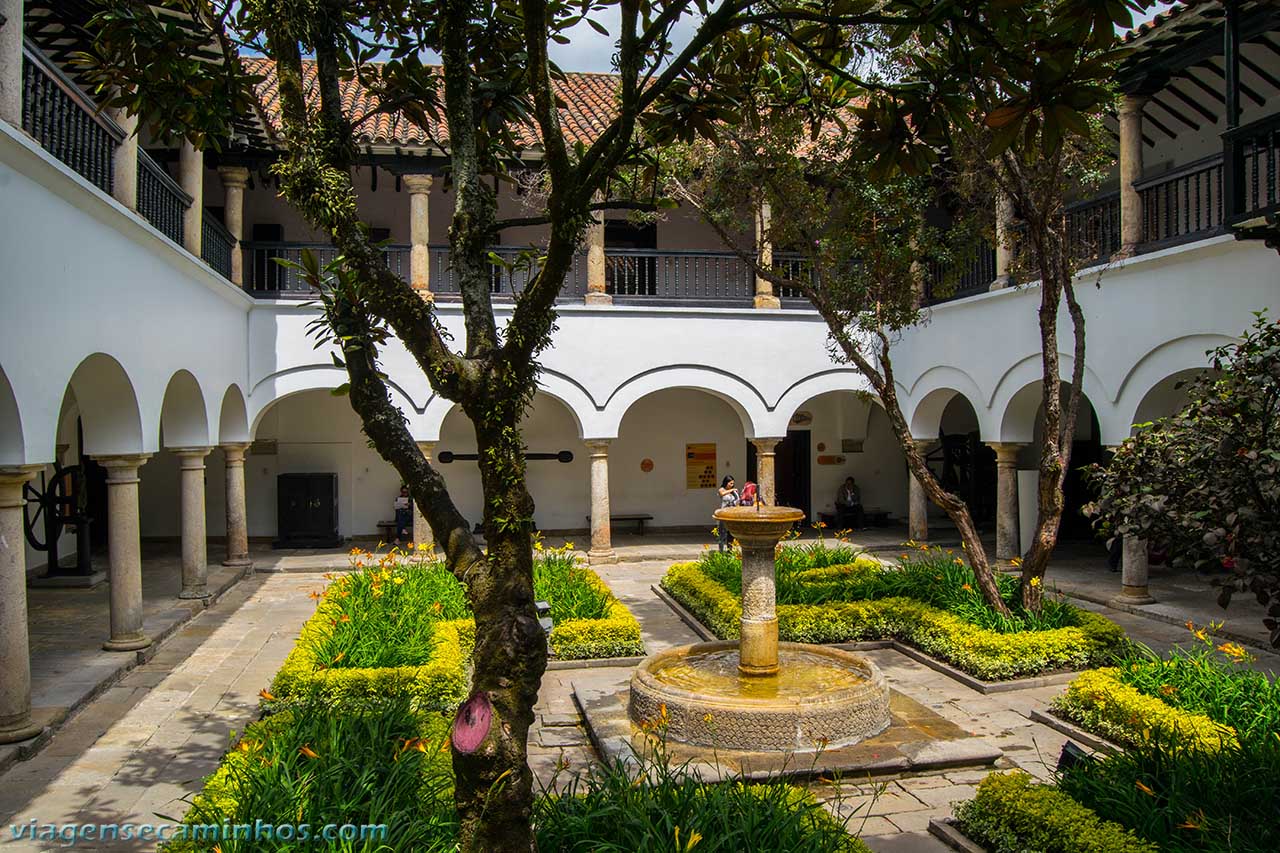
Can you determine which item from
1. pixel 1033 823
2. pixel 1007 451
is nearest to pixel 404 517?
pixel 1007 451

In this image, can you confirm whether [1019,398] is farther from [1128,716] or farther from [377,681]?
[377,681]

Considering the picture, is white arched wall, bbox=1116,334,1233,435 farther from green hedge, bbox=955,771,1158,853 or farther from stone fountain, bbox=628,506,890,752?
green hedge, bbox=955,771,1158,853

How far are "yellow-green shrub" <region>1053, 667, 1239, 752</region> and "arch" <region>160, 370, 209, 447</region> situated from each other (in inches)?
398

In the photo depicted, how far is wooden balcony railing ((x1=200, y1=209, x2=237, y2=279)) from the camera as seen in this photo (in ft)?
42.0

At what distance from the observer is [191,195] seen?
11906mm

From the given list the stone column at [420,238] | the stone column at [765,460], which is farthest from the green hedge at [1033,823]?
the stone column at [420,238]

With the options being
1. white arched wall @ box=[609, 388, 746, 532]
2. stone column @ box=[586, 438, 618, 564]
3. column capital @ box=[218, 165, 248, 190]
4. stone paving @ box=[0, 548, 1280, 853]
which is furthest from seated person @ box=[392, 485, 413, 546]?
column capital @ box=[218, 165, 248, 190]

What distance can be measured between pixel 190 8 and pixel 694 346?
11816mm

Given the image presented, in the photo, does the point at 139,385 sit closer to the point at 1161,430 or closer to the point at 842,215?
the point at 842,215

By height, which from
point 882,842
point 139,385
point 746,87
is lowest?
point 882,842

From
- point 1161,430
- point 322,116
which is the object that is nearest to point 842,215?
point 1161,430

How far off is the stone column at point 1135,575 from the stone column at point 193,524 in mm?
11166

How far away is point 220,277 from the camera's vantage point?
12664 millimetres

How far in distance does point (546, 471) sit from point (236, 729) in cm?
1148
